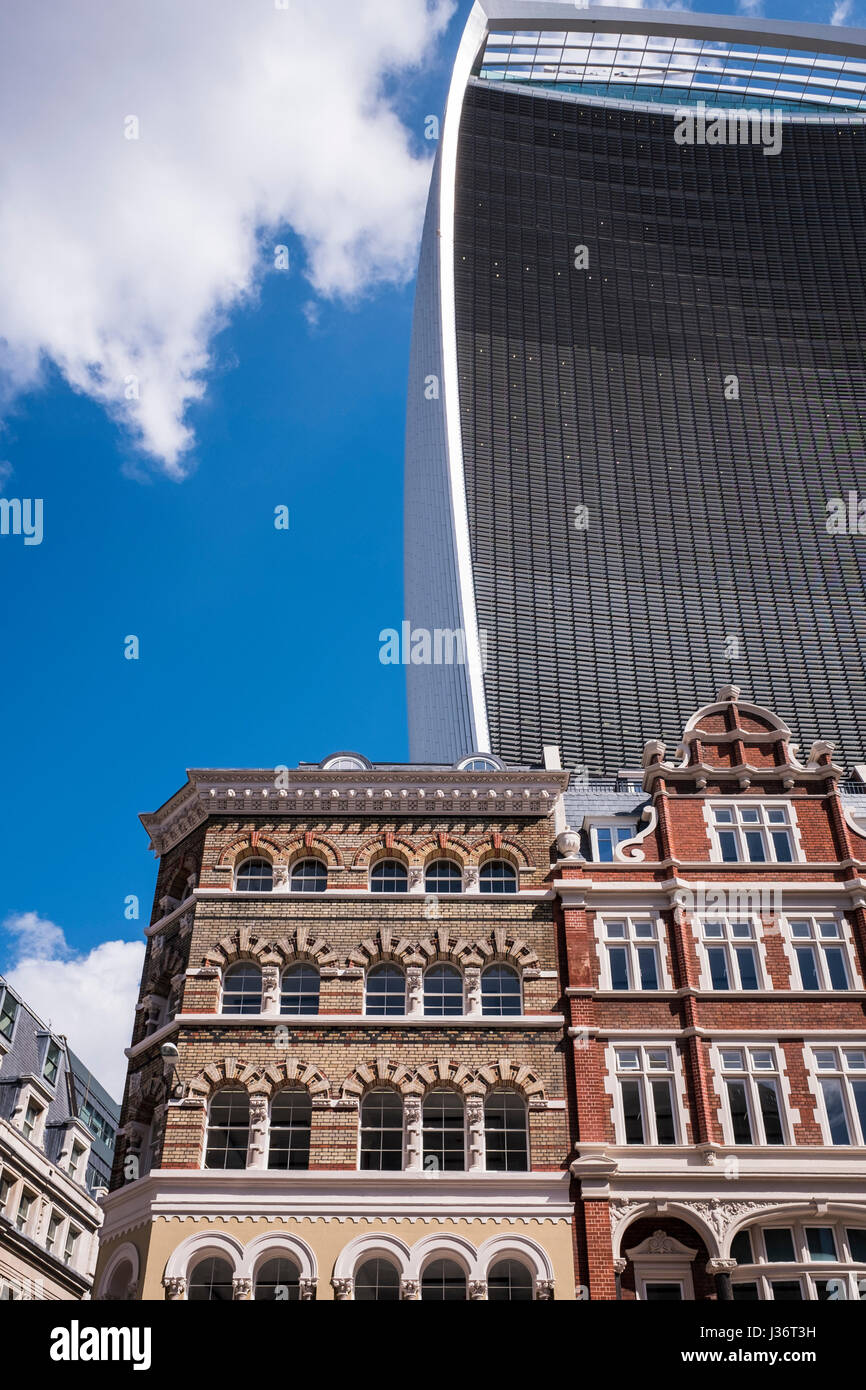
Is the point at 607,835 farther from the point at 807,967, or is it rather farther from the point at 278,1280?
the point at 278,1280

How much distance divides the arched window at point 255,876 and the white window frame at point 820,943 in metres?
16.3

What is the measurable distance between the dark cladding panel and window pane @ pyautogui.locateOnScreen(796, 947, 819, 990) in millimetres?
62079

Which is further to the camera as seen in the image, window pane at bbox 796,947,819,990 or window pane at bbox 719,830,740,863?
window pane at bbox 719,830,740,863

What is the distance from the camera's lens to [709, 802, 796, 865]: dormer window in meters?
41.7

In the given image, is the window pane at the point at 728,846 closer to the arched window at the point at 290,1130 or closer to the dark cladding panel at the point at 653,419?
the arched window at the point at 290,1130

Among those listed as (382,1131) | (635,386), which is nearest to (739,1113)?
(382,1131)

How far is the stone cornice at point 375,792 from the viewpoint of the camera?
42.2m

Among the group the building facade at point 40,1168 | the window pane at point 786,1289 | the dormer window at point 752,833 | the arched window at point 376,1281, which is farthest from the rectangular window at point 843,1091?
the building facade at point 40,1168

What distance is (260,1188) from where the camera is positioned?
35062mm

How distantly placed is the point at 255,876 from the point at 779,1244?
1880cm

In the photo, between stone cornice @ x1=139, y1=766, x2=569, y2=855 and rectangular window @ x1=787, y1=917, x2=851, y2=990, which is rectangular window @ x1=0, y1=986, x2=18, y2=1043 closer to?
stone cornice @ x1=139, y1=766, x2=569, y2=855

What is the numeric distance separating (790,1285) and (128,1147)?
19.1 meters

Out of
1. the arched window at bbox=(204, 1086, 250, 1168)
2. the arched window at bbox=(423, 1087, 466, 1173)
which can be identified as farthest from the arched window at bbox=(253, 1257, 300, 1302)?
the arched window at bbox=(423, 1087, 466, 1173)

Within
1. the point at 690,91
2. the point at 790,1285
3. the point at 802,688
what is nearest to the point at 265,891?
the point at 790,1285
